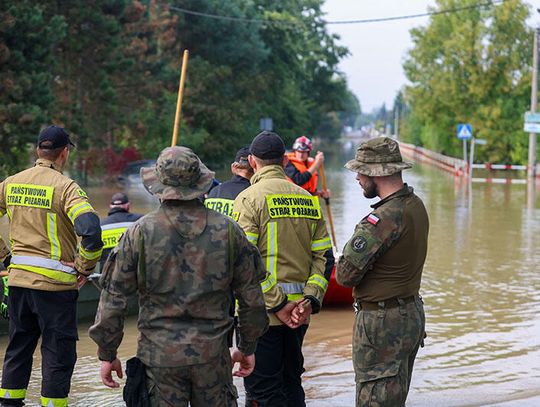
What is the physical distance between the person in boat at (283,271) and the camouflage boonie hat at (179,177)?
105 cm

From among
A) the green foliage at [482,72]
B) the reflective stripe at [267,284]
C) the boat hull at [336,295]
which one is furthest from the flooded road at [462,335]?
the green foliage at [482,72]

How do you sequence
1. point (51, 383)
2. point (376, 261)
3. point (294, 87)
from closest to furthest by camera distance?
point (376, 261), point (51, 383), point (294, 87)

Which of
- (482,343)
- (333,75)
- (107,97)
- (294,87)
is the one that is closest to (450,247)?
(482,343)

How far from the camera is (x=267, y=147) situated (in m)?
6.05

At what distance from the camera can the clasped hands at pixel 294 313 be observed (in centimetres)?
572

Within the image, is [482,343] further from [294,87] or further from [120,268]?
[294,87]

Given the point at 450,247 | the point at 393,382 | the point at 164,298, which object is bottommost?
the point at 450,247

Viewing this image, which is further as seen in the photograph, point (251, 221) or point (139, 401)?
point (251, 221)

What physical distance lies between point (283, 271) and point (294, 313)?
10.2 inches

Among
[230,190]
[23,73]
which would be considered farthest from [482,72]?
[230,190]

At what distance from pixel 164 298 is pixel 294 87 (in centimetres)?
6225

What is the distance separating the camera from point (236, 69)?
2030 inches

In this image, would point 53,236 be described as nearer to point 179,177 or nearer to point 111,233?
point 179,177

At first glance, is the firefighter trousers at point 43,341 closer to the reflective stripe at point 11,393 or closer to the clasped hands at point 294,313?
the reflective stripe at point 11,393
